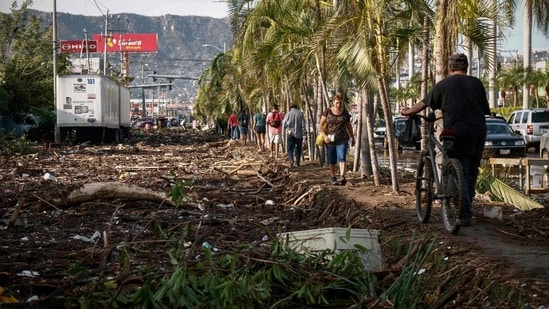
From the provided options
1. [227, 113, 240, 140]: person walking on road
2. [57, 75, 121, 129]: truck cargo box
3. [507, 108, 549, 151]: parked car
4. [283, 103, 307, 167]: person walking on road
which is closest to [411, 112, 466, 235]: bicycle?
[283, 103, 307, 167]: person walking on road

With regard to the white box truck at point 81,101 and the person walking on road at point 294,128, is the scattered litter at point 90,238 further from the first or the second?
the white box truck at point 81,101

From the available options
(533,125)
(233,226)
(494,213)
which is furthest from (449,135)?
(533,125)

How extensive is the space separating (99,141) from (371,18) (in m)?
33.4

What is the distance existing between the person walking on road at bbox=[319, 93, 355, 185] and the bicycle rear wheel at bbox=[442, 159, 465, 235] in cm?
717

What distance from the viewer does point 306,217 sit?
13.9 meters

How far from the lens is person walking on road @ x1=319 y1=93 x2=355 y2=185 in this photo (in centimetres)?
1620

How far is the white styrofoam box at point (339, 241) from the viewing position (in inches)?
294

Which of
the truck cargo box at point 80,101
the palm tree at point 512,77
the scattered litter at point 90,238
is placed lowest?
the scattered litter at point 90,238

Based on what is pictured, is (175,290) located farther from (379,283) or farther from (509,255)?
(509,255)

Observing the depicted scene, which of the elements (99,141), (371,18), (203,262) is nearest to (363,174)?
(371,18)

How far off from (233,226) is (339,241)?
3673mm

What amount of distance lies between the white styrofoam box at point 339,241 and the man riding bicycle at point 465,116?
1612 millimetres

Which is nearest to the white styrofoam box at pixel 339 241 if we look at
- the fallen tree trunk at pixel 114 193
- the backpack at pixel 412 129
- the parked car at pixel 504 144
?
A: the backpack at pixel 412 129

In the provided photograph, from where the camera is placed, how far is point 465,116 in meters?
9.08
